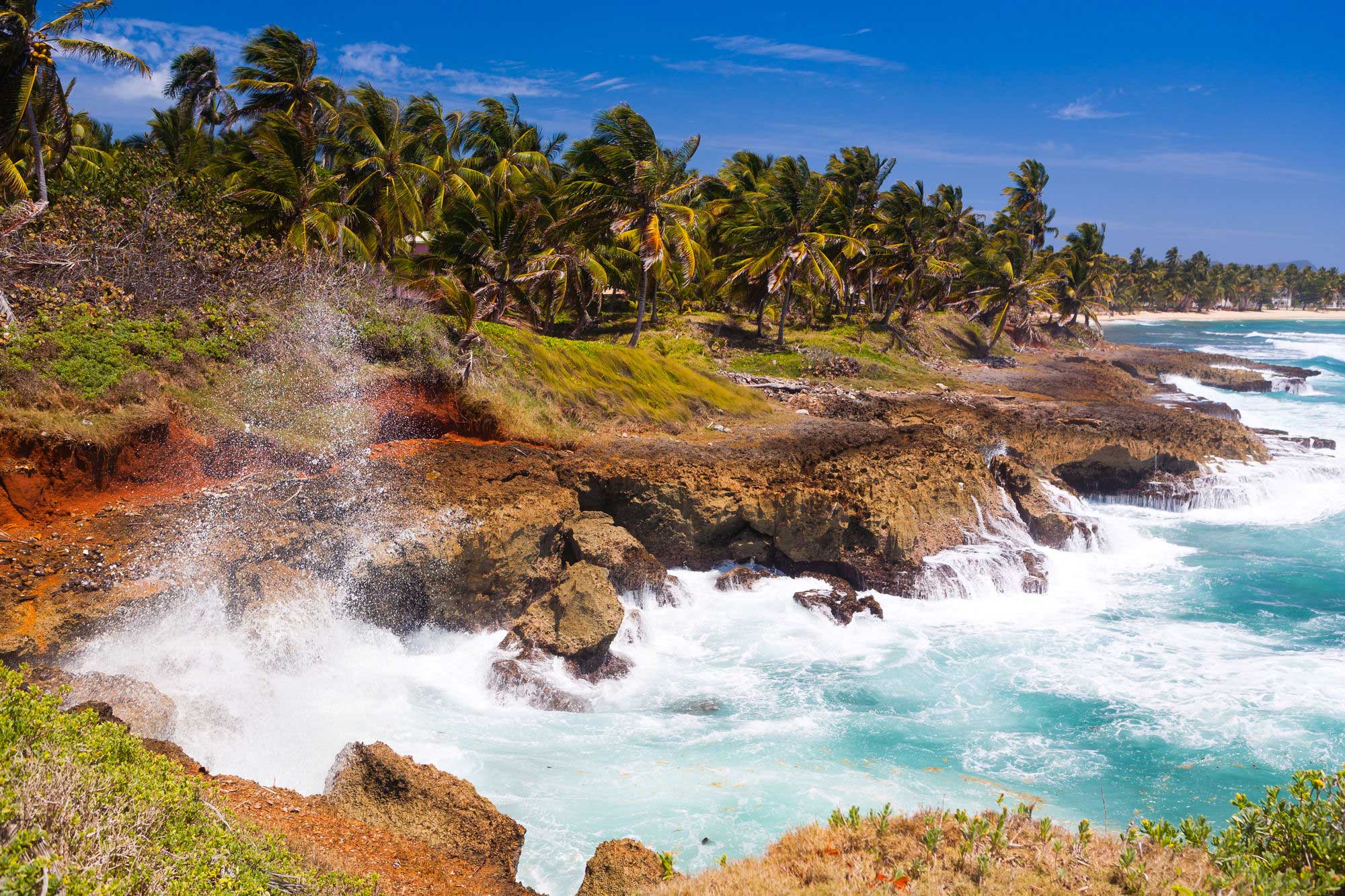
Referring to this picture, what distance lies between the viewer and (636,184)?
27.5 meters

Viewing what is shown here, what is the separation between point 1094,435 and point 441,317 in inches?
848

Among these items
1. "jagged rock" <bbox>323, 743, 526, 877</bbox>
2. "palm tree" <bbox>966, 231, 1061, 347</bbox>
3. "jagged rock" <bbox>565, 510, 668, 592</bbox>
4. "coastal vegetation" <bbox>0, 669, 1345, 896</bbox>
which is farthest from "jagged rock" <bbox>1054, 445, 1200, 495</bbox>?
"jagged rock" <bbox>323, 743, 526, 877</bbox>

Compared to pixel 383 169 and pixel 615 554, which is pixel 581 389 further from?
pixel 383 169

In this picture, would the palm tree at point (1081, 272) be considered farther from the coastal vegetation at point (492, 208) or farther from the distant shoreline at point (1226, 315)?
the distant shoreline at point (1226, 315)

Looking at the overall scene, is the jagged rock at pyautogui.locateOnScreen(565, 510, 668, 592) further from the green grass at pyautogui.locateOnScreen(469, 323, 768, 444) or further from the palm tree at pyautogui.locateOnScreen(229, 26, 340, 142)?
the palm tree at pyautogui.locateOnScreen(229, 26, 340, 142)

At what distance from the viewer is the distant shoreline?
121 meters

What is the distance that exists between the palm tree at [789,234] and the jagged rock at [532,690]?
25.4 metres

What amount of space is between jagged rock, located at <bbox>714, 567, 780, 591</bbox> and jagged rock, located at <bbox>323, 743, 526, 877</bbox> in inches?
385

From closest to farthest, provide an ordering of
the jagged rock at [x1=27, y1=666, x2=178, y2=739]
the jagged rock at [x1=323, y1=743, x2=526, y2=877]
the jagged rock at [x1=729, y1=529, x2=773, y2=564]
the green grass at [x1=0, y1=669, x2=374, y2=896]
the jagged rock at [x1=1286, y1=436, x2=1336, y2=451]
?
1. the green grass at [x1=0, y1=669, x2=374, y2=896]
2. the jagged rock at [x1=323, y1=743, x2=526, y2=877]
3. the jagged rock at [x1=27, y1=666, x2=178, y2=739]
4. the jagged rock at [x1=729, y1=529, x2=773, y2=564]
5. the jagged rock at [x1=1286, y1=436, x2=1336, y2=451]

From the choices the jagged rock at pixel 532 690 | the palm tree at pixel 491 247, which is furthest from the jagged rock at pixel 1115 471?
the jagged rock at pixel 532 690

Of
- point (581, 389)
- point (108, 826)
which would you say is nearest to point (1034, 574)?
point (581, 389)

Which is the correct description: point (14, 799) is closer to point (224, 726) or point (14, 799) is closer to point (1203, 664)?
point (224, 726)

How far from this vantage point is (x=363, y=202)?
2844cm

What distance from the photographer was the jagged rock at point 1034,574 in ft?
64.3
